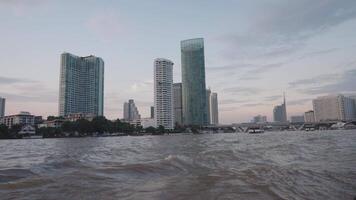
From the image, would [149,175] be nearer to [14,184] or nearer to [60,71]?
[14,184]

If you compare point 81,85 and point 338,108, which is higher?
point 81,85

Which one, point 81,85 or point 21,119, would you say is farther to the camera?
point 81,85

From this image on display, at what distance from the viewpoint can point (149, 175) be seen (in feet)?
36.0

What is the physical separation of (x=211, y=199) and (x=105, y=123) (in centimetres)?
11769

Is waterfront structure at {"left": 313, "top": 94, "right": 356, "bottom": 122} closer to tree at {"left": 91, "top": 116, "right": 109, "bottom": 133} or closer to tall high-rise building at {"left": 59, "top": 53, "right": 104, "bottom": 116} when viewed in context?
tree at {"left": 91, "top": 116, "right": 109, "bottom": 133}

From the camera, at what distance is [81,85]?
180 metres

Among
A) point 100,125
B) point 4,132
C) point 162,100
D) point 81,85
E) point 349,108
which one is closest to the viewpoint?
point 4,132

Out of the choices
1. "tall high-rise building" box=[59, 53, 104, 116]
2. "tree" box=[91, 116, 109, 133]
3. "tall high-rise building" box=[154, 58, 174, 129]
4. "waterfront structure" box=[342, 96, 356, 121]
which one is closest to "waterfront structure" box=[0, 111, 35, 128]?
"tall high-rise building" box=[59, 53, 104, 116]

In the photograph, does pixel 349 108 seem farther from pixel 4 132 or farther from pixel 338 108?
pixel 4 132

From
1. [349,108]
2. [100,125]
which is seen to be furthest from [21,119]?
[349,108]

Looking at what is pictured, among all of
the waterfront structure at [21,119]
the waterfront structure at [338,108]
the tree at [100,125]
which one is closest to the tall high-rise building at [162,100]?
the tree at [100,125]

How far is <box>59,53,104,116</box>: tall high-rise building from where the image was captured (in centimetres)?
17488

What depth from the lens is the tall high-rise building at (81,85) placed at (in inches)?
6885

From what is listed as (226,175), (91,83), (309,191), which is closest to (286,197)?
(309,191)
